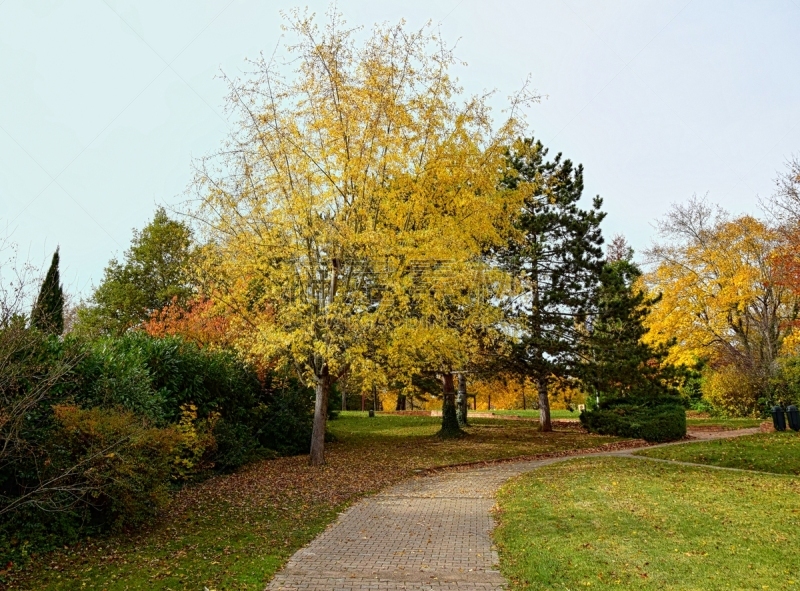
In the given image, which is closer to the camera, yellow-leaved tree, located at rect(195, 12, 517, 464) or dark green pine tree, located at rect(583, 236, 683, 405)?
yellow-leaved tree, located at rect(195, 12, 517, 464)

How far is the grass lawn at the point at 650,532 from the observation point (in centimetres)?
505

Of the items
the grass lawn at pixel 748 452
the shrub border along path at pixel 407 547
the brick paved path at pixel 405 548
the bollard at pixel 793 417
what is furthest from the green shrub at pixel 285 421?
the bollard at pixel 793 417

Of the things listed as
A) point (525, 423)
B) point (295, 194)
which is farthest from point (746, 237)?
point (295, 194)

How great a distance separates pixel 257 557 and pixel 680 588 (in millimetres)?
4062

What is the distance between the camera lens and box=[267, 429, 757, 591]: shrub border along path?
5.17m

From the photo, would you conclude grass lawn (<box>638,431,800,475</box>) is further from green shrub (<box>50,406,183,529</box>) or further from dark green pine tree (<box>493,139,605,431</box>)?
green shrub (<box>50,406,183,529</box>)

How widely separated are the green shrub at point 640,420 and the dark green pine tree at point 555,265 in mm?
2294

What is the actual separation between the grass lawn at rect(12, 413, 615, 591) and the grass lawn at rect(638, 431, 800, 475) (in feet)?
11.8

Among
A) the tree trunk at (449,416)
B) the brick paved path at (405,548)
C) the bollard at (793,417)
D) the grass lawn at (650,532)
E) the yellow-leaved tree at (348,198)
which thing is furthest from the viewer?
the tree trunk at (449,416)

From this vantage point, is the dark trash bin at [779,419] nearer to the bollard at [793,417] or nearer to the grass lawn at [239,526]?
the bollard at [793,417]

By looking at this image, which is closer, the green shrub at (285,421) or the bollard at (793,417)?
the green shrub at (285,421)

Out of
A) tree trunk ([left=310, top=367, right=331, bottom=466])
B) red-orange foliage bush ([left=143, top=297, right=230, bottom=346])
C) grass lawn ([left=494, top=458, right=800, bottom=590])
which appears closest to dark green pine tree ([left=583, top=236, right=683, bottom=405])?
grass lawn ([left=494, top=458, right=800, bottom=590])

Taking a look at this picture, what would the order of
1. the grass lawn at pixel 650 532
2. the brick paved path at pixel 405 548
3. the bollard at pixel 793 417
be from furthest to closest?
the bollard at pixel 793 417
the brick paved path at pixel 405 548
the grass lawn at pixel 650 532

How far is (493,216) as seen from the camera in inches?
458
